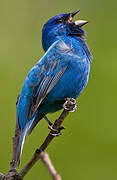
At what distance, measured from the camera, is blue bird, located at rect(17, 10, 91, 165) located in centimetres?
442

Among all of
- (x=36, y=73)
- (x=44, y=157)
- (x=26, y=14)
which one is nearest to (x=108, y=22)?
(x=26, y=14)

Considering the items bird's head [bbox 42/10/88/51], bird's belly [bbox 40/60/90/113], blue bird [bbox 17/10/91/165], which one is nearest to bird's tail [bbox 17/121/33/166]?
blue bird [bbox 17/10/91/165]

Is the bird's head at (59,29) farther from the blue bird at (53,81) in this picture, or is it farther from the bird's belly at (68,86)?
the bird's belly at (68,86)

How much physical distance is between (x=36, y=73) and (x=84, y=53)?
2.22ft

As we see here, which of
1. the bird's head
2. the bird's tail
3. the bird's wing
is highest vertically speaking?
the bird's head

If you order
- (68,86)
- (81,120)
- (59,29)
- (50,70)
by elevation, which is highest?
(59,29)

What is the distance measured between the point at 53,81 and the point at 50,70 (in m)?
0.15

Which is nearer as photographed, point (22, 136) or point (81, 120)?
point (22, 136)

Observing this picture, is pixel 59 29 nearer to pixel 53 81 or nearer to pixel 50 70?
pixel 50 70

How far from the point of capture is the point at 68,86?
15.2 feet

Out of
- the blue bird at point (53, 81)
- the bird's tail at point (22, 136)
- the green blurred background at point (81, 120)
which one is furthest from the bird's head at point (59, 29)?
the bird's tail at point (22, 136)

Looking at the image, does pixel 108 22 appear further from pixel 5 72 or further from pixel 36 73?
pixel 36 73

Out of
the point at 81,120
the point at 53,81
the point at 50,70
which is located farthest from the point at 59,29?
the point at 81,120

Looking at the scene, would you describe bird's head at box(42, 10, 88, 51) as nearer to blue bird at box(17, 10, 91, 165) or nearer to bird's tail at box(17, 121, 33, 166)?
blue bird at box(17, 10, 91, 165)
